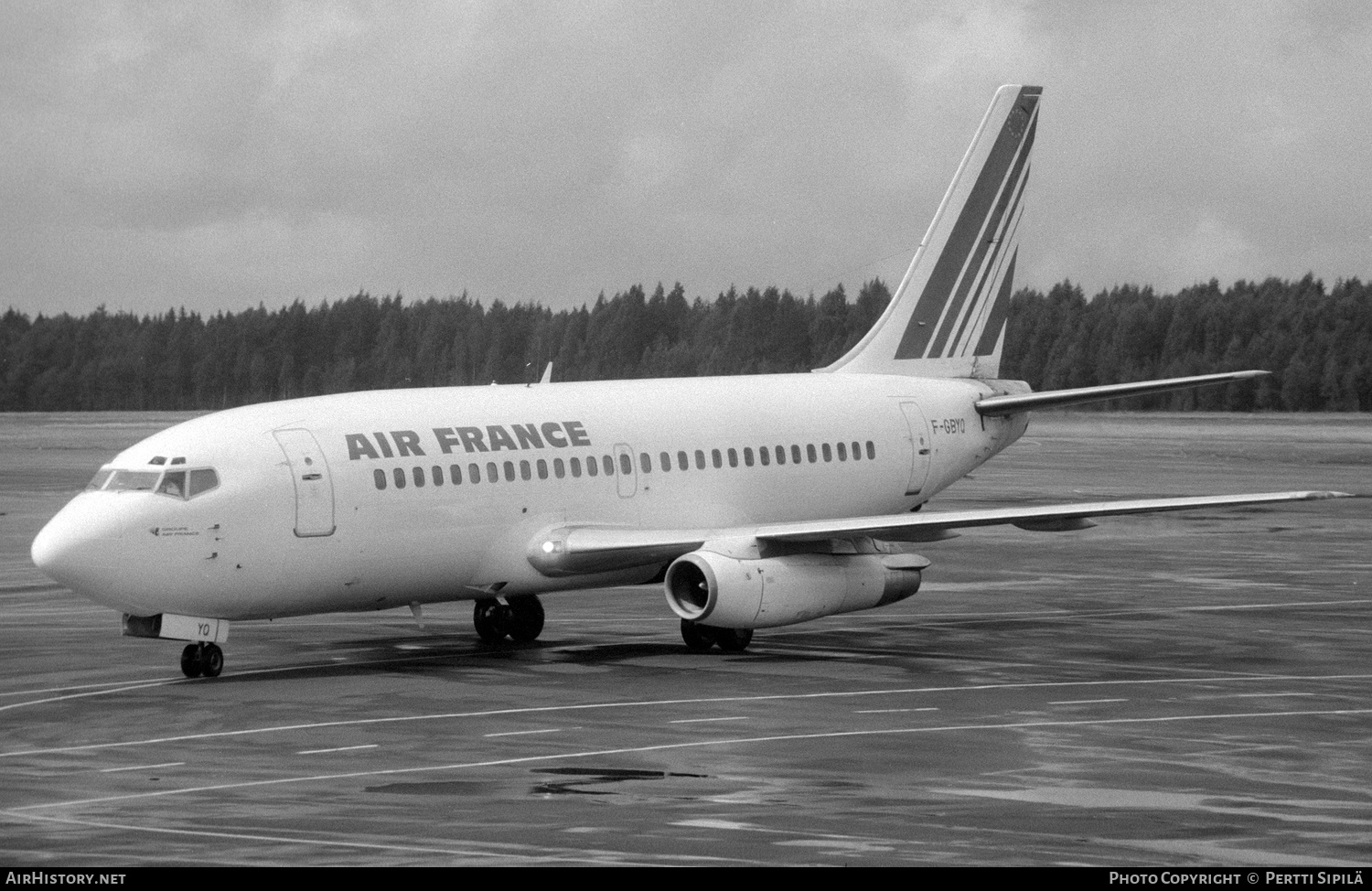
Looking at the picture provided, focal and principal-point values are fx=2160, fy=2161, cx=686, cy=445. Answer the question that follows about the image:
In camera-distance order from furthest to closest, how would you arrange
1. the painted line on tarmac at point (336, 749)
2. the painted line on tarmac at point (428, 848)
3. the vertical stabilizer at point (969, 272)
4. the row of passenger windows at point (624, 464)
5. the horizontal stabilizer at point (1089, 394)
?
the vertical stabilizer at point (969, 272), the horizontal stabilizer at point (1089, 394), the row of passenger windows at point (624, 464), the painted line on tarmac at point (336, 749), the painted line on tarmac at point (428, 848)

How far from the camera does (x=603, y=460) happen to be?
119ft

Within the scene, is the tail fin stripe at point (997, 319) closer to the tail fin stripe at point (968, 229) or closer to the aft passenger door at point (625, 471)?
the tail fin stripe at point (968, 229)

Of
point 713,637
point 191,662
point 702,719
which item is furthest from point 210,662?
point 702,719

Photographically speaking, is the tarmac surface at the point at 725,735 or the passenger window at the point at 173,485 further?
the passenger window at the point at 173,485

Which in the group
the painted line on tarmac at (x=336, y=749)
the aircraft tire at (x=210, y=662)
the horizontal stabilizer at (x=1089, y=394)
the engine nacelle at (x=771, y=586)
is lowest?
the painted line on tarmac at (x=336, y=749)

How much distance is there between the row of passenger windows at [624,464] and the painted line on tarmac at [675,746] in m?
9.53

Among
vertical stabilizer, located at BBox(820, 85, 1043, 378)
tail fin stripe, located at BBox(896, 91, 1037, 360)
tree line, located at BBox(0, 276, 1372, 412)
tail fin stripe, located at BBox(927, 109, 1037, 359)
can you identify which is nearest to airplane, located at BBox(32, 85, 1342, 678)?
vertical stabilizer, located at BBox(820, 85, 1043, 378)

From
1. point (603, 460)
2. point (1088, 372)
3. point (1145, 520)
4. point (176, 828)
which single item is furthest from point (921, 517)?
point (1088, 372)

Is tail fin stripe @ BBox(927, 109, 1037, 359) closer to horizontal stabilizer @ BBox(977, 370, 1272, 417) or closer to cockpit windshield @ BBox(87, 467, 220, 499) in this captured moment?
horizontal stabilizer @ BBox(977, 370, 1272, 417)

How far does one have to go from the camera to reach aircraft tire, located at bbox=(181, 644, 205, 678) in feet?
105

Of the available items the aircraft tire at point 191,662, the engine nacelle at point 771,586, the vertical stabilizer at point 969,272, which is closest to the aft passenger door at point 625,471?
the engine nacelle at point 771,586

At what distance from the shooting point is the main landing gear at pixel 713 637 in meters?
34.8
